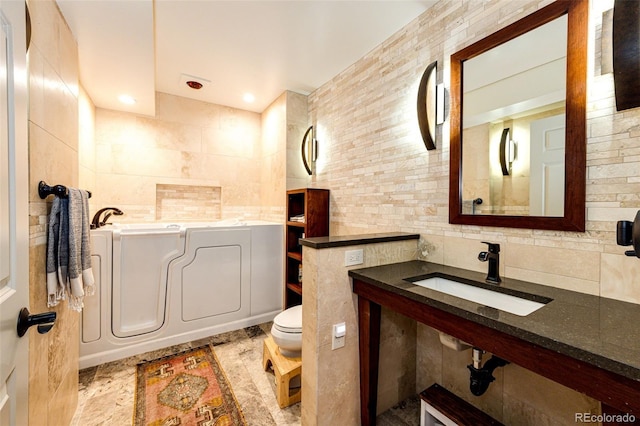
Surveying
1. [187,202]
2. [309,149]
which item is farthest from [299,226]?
[187,202]

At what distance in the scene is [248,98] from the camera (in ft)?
10.3

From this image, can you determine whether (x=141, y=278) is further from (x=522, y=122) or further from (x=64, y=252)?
(x=522, y=122)

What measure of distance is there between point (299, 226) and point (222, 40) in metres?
1.71

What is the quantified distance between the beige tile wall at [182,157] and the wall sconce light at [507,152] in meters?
2.18

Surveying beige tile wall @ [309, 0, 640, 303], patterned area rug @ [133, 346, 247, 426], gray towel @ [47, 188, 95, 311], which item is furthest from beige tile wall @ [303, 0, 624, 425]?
gray towel @ [47, 188, 95, 311]

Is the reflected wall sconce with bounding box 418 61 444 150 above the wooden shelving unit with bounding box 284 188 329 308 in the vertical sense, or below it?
above

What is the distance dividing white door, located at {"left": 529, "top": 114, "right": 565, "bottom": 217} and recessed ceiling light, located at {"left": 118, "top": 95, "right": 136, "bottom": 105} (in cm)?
331

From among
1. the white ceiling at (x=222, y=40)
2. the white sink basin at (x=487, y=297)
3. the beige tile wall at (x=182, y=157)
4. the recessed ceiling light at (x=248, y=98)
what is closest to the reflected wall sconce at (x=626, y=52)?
the white sink basin at (x=487, y=297)

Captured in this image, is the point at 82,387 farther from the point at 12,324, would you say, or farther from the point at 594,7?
the point at 594,7

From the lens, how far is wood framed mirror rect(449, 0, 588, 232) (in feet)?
3.64

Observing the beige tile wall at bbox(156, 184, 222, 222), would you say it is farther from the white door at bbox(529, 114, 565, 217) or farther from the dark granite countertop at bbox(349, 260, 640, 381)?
the white door at bbox(529, 114, 565, 217)

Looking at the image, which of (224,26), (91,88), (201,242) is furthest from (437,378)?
(91,88)

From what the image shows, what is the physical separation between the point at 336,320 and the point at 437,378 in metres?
0.83

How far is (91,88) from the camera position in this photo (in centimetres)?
244
